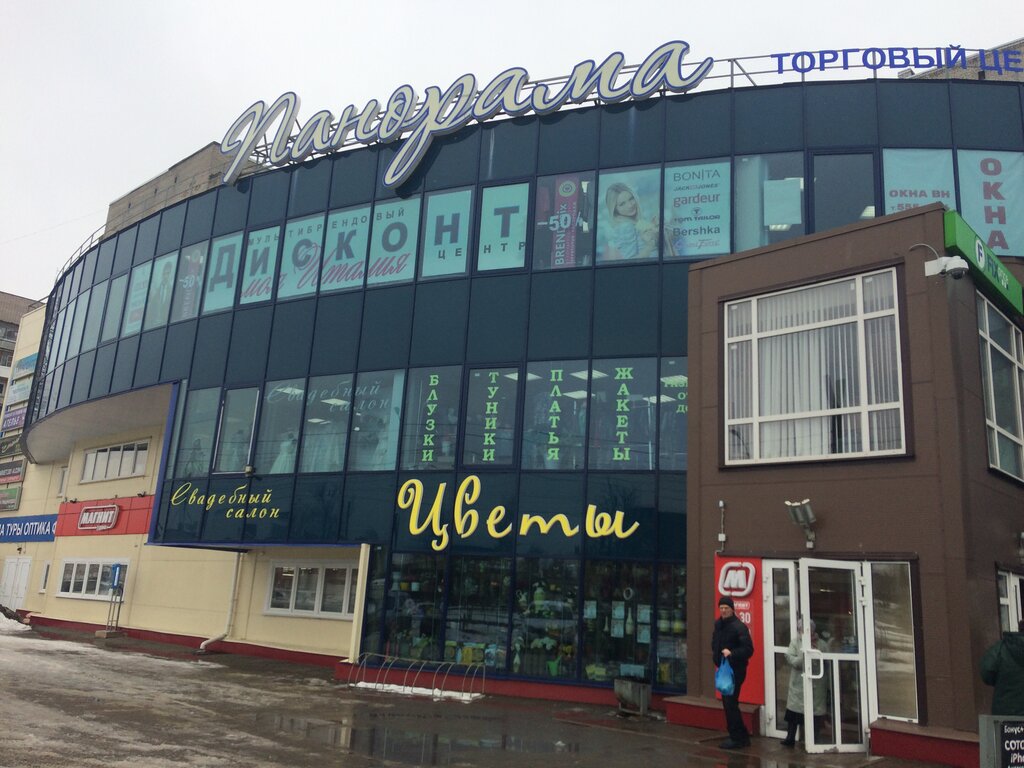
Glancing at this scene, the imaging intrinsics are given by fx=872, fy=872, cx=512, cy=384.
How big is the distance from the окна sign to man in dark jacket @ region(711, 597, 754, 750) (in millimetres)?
11506

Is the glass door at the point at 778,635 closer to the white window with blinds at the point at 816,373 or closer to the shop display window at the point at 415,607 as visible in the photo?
the white window with blinds at the point at 816,373

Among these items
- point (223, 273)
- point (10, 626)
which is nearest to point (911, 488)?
point (223, 273)

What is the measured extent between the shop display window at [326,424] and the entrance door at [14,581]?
19.5 meters

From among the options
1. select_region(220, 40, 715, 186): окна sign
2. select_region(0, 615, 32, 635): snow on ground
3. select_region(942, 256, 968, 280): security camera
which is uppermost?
select_region(220, 40, 715, 186): окна sign

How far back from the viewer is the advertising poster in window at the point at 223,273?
22844mm

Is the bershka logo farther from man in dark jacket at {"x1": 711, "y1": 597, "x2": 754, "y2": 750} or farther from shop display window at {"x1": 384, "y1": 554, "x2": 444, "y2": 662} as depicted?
shop display window at {"x1": 384, "y1": 554, "x2": 444, "y2": 662}

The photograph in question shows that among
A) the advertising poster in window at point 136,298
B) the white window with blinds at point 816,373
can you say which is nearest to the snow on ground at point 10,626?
the advertising poster in window at point 136,298

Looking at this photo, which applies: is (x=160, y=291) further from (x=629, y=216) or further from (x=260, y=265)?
(x=629, y=216)

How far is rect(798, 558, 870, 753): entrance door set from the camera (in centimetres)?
1109

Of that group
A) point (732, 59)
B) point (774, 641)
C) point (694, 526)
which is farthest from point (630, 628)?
point (732, 59)

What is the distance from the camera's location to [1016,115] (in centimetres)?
1761

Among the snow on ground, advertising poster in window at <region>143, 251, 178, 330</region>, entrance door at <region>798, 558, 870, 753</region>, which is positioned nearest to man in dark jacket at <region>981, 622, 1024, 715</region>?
entrance door at <region>798, 558, 870, 753</region>

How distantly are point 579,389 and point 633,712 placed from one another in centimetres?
622

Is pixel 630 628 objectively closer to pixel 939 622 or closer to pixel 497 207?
pixel 939 622
